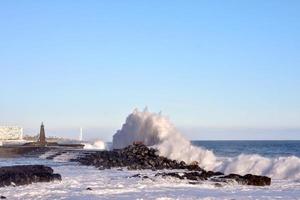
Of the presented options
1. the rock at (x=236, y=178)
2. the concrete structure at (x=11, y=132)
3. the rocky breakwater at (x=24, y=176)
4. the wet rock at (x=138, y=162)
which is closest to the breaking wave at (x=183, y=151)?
the wet rock at (x=138, y=162)

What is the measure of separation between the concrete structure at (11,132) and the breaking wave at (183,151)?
1702 cm

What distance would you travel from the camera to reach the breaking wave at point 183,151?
28.7 meters

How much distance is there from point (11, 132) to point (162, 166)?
4669 centimetres

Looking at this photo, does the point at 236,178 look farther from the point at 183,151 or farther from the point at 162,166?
the point at 183,151

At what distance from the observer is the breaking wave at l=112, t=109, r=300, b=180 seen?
28656 mm

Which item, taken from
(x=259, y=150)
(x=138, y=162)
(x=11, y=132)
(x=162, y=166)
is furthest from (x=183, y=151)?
(x=259, y=150)

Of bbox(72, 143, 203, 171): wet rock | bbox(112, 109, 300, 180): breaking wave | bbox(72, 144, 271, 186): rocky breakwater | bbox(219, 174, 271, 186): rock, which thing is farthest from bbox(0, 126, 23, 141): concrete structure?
bbox(219, 174, 271, 186): rock

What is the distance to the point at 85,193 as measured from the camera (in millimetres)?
14461

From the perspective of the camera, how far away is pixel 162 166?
24484mm

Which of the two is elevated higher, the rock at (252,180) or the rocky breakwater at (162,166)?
the rocky breakwater at (162,166)

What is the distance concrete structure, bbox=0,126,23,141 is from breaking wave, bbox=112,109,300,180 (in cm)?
1702

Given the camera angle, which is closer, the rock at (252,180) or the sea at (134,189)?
the sea at (134,189)

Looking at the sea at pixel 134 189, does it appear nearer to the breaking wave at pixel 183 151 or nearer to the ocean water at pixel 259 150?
the breaking wave at pixel 183 151

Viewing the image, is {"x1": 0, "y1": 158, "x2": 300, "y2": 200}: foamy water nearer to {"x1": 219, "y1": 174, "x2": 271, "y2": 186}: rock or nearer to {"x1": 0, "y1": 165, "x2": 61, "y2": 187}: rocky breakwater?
{"x1": 219, "y1": 174, "x2": 271, "y2": 186}: rock
